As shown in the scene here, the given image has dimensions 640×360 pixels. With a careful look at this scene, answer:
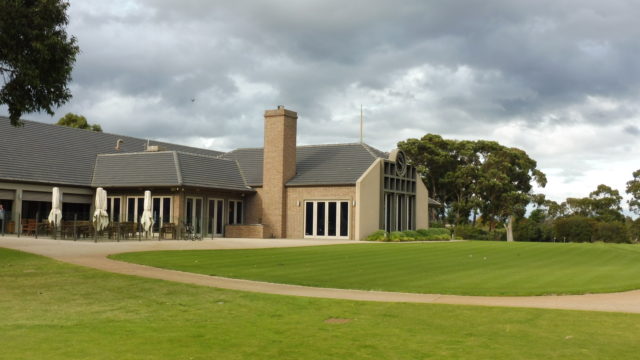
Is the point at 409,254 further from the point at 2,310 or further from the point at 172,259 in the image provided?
the point at 2,310

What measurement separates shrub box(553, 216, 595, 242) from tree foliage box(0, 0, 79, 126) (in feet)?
160

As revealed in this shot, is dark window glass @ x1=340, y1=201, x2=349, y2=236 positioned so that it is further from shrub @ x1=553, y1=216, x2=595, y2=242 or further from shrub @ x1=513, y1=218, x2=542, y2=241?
shrub @ x1=513, y1=218, x2=542, y2=241

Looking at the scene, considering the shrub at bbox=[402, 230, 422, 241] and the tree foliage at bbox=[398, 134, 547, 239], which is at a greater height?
the tree foliage at bbox=[398, 134, 547, 239]

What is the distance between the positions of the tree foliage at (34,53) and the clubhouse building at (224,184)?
50.7 feet

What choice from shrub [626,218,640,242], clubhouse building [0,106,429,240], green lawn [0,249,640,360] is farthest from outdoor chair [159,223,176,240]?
shrub [626,218,640,242]

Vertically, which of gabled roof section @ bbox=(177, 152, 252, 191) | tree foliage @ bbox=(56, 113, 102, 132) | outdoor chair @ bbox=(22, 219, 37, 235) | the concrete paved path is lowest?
the concrete paved path

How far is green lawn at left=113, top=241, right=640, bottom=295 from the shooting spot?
49.4 ft

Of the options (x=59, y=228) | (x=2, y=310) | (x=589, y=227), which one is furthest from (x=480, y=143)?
(x=2, y=310)

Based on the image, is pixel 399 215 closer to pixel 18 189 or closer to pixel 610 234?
pixel 18 189

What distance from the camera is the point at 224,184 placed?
39.3 m

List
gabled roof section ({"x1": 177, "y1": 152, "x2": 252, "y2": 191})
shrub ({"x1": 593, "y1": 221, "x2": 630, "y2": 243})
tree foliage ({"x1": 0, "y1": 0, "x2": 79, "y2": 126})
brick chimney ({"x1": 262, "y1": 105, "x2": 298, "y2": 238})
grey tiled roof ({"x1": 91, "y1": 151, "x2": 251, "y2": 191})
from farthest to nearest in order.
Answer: shrub ({"x1": 593, "y1": 221, "x2": 630, "y2": 243}) < brick chimney ({"x1": 262, "y1": 105, "x2": 298, "y2": 238}) < gabled roof section ({"x1": 177, "y1": 152, "x2": 252, "y2": 191}) < grey tiled roof ({"x1": 91, "y1": 151, "x2": 251, "y2": 191}) < tree foliage ({"x1": 0, "y1": 0, "x2": 79, "y2": 126})

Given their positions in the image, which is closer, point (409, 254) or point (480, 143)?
point (409, 254)

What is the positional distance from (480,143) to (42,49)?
5111cm

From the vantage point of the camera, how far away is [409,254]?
25.1 m
